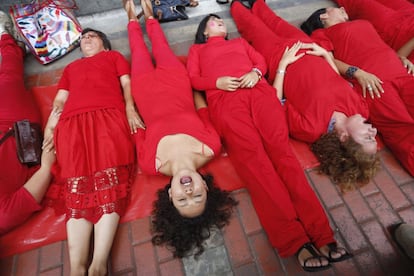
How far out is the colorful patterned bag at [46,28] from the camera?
2656 mm

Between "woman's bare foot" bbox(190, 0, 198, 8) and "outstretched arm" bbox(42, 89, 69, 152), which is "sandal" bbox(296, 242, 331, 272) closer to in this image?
"outstretched arm" bbox(42, 89, 69, 152)

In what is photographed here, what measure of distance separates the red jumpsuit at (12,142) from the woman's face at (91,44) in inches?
24.3

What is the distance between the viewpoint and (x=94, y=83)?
2.21m

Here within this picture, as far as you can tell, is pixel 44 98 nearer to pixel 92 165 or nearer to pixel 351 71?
pixel 92 165

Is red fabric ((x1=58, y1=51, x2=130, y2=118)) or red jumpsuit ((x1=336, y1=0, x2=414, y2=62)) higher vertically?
red jumpsuit ((x1=336, y1=0, x2=414, y2=62))

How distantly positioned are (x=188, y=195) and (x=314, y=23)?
2.43 meters

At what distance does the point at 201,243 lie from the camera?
1.72 metres

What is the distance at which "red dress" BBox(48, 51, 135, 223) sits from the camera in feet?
5.60

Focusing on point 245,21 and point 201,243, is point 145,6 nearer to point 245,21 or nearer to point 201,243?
point 245,21

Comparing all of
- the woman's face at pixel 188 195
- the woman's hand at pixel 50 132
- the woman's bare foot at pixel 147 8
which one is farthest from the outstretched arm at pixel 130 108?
the woman's bare foot at pixel 147 8

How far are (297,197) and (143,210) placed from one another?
105 cm

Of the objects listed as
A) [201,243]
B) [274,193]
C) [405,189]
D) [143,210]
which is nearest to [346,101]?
[405,189]

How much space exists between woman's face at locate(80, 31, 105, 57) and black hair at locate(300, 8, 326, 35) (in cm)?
222

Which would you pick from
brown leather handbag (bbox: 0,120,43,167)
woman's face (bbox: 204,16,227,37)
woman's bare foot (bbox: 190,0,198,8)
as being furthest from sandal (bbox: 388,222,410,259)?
woman's bare foot (bbox: 190,0,198,8)
